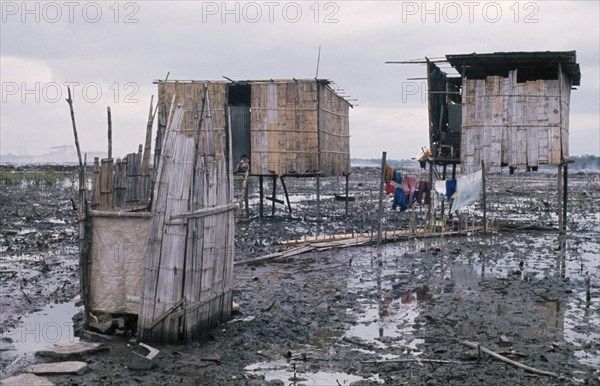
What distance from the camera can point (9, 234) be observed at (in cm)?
1898

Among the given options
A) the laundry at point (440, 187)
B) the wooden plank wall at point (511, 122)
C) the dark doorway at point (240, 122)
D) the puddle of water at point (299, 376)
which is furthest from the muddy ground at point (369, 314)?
the dark doorway at point (240, 122)

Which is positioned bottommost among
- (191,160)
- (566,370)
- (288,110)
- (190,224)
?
(566,370)

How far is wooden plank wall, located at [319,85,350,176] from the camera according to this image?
77.4 feet

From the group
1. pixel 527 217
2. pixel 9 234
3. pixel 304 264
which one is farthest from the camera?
pixel 527 217

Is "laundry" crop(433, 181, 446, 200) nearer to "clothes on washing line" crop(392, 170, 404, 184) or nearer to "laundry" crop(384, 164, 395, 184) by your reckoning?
"clothes on washing line" crop(392, 170, 404, 184)

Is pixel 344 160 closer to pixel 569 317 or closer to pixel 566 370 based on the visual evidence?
pixel 569 317

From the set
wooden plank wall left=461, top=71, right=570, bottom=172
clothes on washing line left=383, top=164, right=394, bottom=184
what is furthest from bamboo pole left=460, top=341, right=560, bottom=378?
wooden plank wall left=461, top=71, right=570, bottom=172

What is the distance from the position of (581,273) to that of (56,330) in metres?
10.7

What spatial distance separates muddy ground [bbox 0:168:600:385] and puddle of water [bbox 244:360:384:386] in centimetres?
2

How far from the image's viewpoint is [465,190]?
18609mm

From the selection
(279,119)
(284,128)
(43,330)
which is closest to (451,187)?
(284,128)

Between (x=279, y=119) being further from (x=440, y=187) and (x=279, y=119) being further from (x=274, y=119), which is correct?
(x=440, y=187)

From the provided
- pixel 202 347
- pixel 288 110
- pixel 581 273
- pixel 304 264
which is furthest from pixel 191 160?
pixel 288 110

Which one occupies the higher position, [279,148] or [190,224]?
[279,148]
